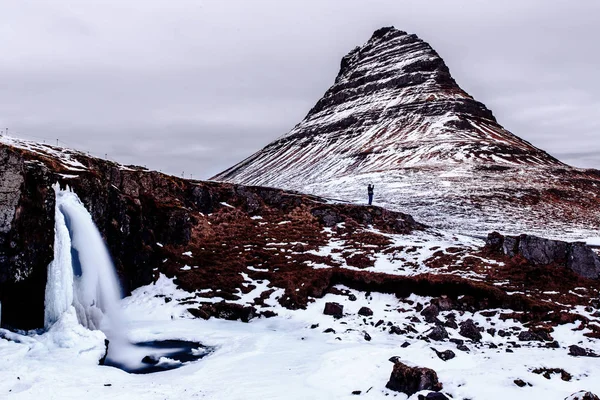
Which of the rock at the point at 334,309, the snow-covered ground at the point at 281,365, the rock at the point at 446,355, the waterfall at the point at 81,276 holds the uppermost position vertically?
the waterfall at the point at 81,276

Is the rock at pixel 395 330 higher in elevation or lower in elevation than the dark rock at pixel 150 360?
higher

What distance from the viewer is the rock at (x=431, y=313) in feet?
70.8

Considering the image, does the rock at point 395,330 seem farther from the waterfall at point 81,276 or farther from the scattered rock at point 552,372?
the waterfall at point 81,276

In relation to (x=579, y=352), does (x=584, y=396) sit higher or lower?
higher

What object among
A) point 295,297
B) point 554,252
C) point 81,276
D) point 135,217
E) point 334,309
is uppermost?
point 135,217

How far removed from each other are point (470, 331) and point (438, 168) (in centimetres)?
9403

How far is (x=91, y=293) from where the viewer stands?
70.4ft

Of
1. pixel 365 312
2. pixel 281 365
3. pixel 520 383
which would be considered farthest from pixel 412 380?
pixel 365 312

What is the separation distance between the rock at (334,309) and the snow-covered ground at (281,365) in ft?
3.27

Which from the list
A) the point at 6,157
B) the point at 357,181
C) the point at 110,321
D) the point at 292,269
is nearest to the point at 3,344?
the point at 110,321

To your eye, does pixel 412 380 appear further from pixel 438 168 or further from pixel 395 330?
pixel 438 168

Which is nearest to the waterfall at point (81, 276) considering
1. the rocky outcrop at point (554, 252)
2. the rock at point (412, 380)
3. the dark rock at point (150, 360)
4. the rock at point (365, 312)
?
the dark rock at point (150, 360)

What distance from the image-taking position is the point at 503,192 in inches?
3164

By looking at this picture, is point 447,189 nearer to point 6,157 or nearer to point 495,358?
Answer: point 495,358
